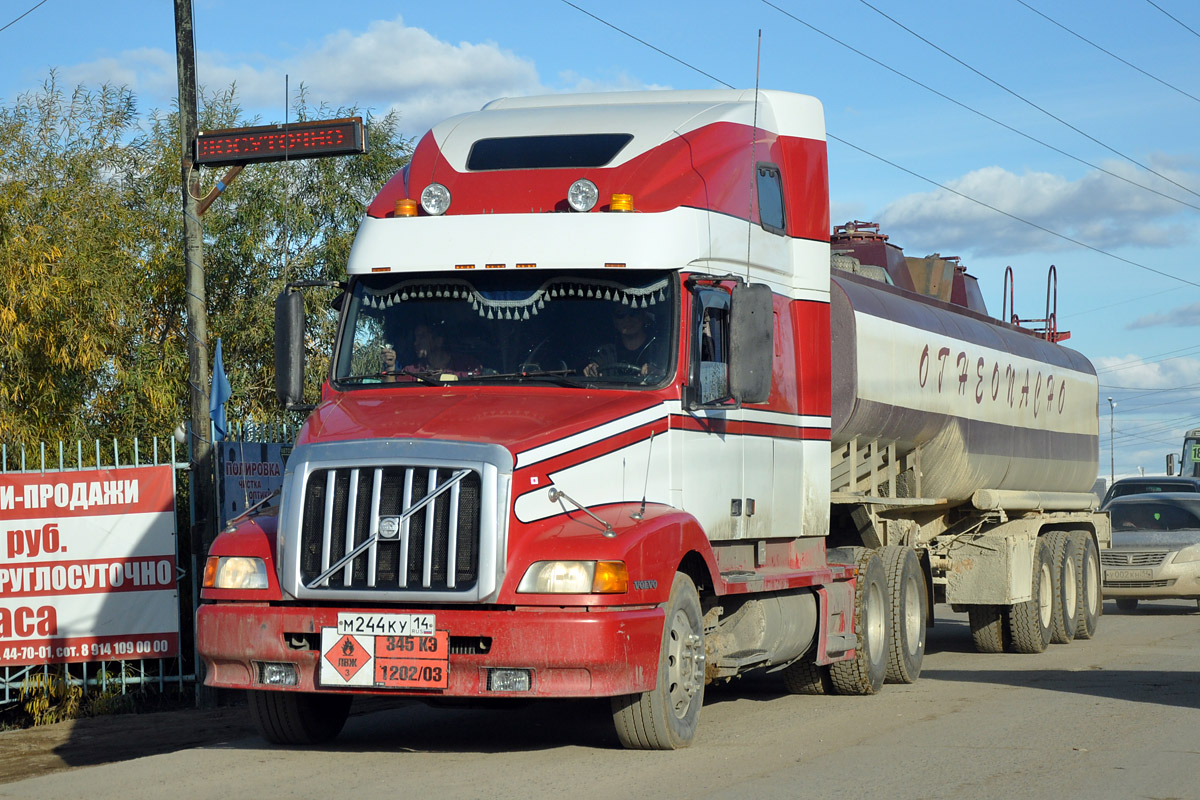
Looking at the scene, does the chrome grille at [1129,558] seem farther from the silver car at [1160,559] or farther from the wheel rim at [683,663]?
the wheel rim at [683,663]

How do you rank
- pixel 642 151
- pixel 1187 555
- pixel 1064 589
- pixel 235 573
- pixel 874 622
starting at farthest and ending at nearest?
pixel 1187 555 < pixel 1064 589 < pixel 874 622 < pixel 642 151 < pixel 235 573

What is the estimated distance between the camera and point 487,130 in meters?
10.0

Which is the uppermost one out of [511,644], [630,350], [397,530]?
[630,350]

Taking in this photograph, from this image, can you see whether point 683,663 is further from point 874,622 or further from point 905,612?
point 905,612

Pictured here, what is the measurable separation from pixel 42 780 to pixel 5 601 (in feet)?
12.8

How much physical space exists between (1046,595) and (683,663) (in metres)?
9.10

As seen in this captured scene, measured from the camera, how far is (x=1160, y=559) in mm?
20484

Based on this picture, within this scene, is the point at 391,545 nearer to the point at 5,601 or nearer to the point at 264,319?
the point at 5,601

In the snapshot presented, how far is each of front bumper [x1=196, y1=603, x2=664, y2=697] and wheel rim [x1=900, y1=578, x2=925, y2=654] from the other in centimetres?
541

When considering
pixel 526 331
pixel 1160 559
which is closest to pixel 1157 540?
pixel 1160 559

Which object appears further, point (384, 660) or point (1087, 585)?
point (1087, 585)

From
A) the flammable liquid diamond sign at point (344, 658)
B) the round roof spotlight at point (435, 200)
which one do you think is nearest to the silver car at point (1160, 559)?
the round roof spotlight at point (435, 200)

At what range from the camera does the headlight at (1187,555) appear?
20359 mm

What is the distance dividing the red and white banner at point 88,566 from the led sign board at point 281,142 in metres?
2.50
